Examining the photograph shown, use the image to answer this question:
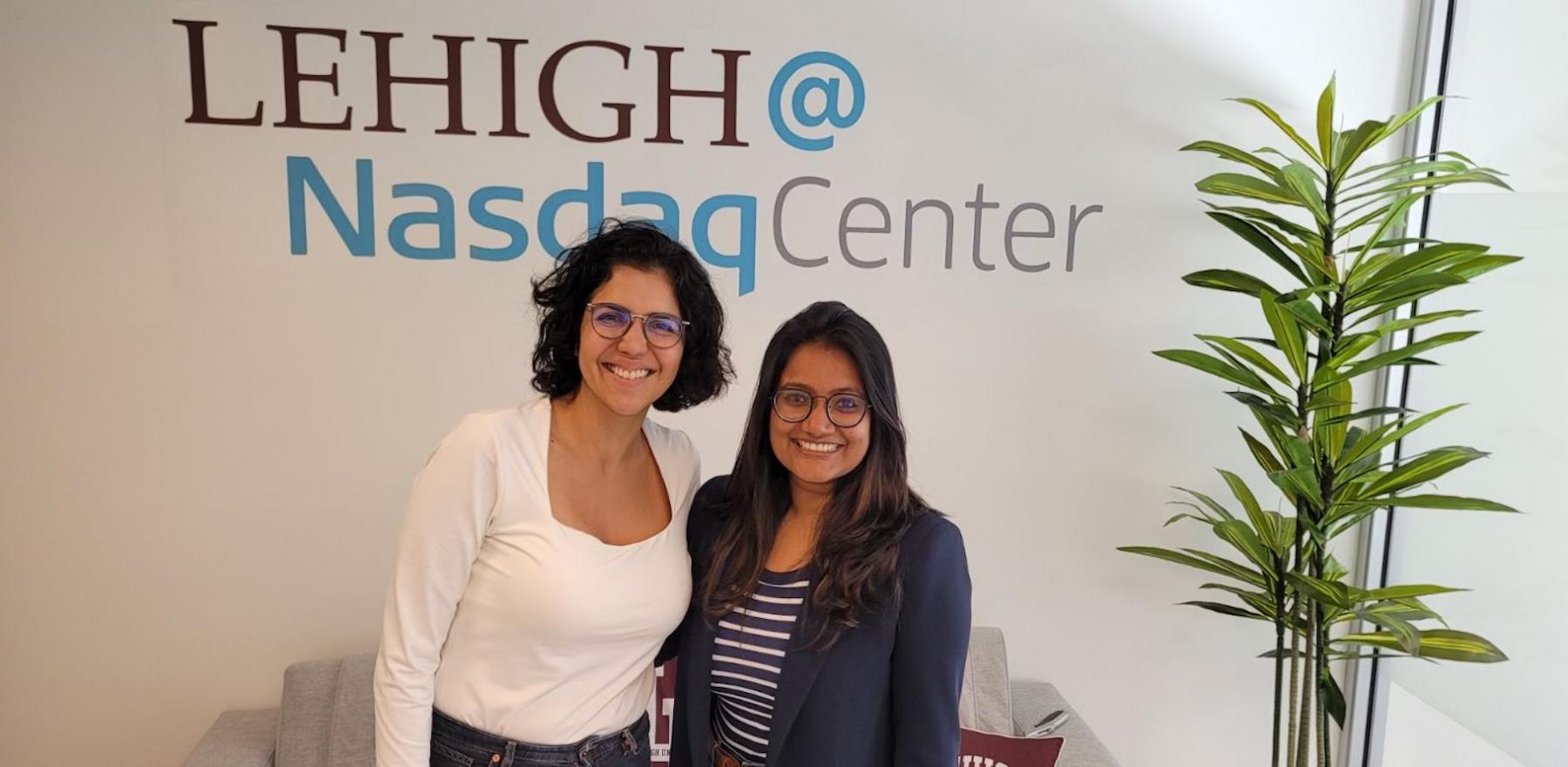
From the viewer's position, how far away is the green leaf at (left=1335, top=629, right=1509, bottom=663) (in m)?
2.40

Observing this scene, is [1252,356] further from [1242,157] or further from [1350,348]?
[1242,157]

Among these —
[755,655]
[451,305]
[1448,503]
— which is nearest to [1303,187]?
[1448,503]

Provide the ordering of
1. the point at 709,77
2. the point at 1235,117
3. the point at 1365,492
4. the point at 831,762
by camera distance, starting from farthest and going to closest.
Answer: the point at 1235,117 < the point at 709,77 < the point at 1365,492 < the point at 831,762

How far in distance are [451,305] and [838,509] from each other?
1476mm

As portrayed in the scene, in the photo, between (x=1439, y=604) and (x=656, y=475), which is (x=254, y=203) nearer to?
(x=656, y=475)

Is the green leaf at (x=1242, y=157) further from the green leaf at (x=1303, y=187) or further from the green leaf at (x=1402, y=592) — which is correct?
the green leaf at (x=1402, y=592)

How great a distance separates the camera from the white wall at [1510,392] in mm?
2500

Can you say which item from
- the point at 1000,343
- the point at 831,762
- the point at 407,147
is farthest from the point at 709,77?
the point at 831,762

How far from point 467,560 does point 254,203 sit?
148 centimetres

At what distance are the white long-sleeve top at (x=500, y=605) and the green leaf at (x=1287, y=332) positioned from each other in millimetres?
1596

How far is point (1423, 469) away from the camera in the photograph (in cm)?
243

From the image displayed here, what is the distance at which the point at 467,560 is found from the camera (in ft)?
5.11

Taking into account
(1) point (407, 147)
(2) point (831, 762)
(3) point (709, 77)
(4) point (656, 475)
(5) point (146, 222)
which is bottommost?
(2) point (831, 762)

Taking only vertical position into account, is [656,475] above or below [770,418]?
below
